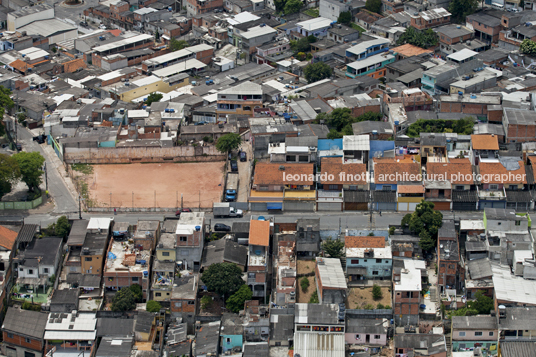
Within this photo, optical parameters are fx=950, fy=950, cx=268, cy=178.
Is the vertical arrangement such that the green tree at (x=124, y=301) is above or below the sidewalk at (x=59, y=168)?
above

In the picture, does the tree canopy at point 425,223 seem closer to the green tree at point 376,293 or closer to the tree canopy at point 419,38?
the green tree at point 376,293

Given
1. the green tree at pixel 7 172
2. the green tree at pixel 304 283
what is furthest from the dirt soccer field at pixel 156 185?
the green tree at pixel 304 283

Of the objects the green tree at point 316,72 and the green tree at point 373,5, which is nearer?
the green tree at point 316,72

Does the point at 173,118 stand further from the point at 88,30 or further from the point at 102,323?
the point at 88,30

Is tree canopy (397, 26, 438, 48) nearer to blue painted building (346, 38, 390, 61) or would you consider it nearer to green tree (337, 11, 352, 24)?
blue painted building (346, 38, 390, 61)

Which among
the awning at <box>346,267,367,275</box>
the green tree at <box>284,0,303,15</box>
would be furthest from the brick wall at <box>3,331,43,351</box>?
the green tree at <box>284,0,303,15</box>

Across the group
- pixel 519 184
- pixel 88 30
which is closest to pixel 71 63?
pixel 88 30
